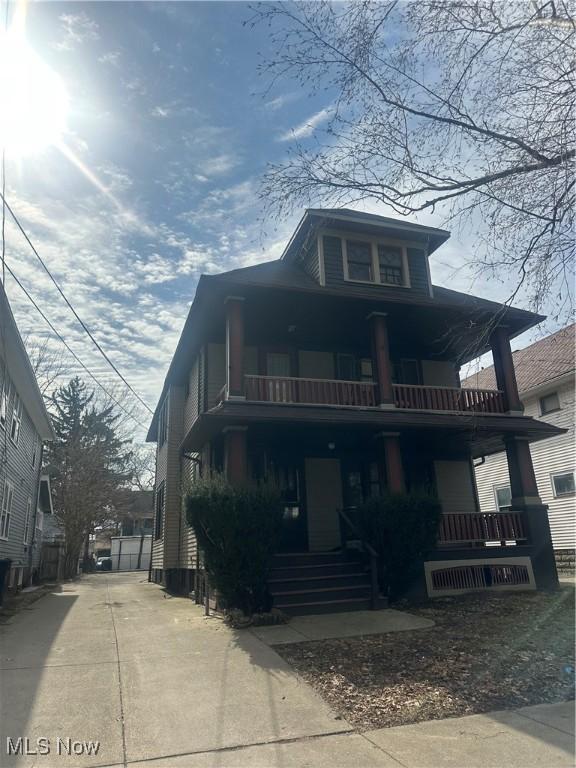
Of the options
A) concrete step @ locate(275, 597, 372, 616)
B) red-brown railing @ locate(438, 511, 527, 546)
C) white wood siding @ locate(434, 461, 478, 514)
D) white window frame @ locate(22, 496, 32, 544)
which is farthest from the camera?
white window frame @ locate(22, 496, 32, 544)

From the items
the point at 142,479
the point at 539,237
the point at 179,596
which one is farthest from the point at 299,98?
the point at 142,479

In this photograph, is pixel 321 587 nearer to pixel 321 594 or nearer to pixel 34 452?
pixel 321 594

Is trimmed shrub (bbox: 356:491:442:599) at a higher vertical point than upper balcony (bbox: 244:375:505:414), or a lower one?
lower

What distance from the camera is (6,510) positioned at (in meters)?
14.7

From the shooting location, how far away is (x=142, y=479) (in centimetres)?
4591

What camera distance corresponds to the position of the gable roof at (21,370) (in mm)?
9547

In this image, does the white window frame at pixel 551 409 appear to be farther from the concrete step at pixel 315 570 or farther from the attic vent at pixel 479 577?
the concrete step at pixel 315 570

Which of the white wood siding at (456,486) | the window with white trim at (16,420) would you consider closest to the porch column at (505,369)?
the white wood siding at (456,486)

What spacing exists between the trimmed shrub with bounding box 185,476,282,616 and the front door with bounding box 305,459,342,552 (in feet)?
13.3

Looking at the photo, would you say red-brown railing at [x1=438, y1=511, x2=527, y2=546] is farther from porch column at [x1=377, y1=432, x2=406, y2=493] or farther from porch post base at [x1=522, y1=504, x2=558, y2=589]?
porch column at [x1=377, y1=432, x2=406, y2=493]

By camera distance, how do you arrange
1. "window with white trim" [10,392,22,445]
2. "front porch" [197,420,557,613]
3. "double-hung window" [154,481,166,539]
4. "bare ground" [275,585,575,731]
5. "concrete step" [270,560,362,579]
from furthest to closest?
"double-hung window" [154,481,166,539] → "window with white trim" [10,392,22,445] → "front porch" [197,420,557,613] → "concrete step" [270,560,362,579] → "bare ground" [275,585,575,731]

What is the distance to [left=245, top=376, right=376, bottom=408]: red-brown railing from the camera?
11.1 metres

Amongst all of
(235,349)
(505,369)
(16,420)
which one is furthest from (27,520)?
(505,369)

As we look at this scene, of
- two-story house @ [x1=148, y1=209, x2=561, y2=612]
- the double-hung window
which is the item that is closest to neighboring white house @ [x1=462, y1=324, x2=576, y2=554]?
two-story house @ [x1=148, y1=209, x2=561, y2=612]
